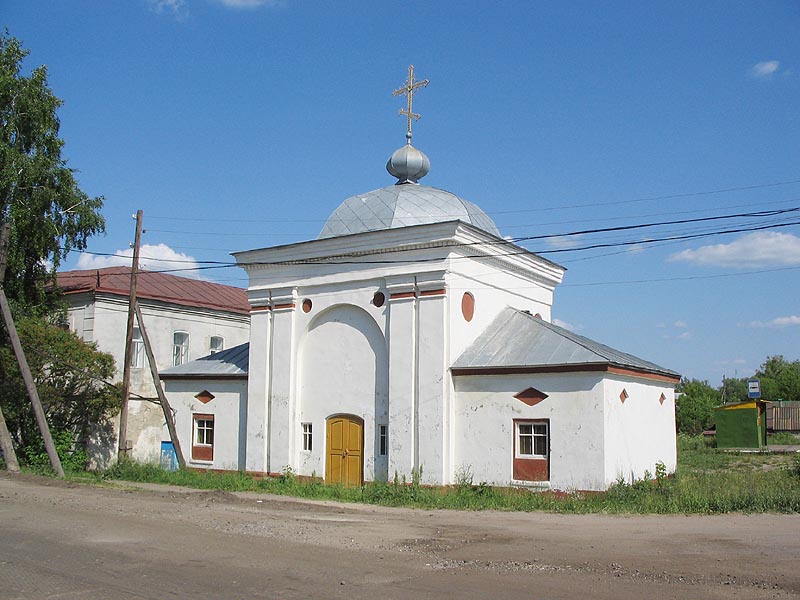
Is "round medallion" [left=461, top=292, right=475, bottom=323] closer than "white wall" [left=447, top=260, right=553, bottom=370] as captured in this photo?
No

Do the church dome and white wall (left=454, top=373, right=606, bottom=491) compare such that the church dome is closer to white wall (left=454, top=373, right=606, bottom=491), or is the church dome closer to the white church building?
the white church building

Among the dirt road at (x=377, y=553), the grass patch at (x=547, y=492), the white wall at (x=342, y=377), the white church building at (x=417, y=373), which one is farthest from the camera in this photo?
the white wall at (x=342, y=377)

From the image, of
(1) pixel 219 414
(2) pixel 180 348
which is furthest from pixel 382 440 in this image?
(2) pixel 180 348

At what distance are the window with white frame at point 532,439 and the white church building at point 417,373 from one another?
0.03 meters

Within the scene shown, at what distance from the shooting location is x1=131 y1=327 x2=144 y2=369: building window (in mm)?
26781

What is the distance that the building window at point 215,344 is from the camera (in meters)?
30.1

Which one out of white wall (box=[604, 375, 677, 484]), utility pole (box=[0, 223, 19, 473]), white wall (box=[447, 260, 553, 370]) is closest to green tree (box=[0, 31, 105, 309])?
utility pole (box=[0, 223, 19, 473])

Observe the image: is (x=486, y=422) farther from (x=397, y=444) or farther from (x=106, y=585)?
(x=106, y=585)

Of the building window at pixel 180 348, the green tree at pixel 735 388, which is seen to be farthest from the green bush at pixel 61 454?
the green tree at pixel 735 388

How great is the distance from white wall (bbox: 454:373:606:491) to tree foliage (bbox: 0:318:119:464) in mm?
11617

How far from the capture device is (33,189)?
23625mm

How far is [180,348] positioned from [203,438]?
7244 mm

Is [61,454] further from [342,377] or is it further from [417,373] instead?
[417,373]

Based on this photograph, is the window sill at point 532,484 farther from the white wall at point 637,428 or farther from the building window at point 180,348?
the building window at point 180,348
